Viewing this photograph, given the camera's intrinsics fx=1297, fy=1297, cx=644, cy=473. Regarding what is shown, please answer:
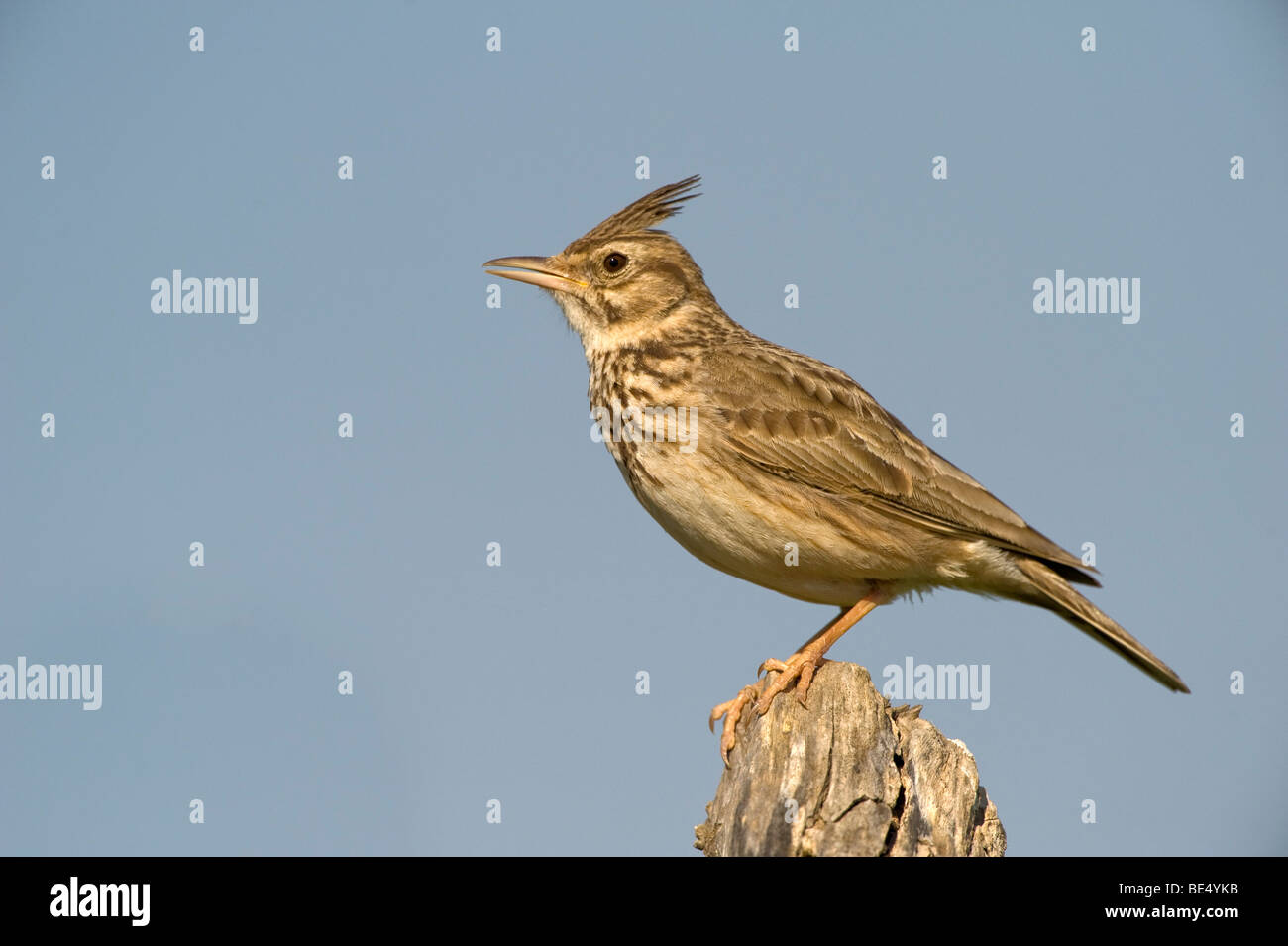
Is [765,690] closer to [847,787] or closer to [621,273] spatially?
[847,787]

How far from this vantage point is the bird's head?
32.4 ft

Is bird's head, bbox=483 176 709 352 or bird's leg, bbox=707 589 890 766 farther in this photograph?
bird's head, bbox=483 176 709 352

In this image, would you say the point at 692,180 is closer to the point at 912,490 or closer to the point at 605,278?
the point at 605,278

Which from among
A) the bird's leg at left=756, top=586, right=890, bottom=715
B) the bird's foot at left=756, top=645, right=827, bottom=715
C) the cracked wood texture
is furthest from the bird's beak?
the cracked wood texture

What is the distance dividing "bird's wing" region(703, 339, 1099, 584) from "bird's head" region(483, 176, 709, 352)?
0.82m

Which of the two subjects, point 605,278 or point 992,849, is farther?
point 605,278

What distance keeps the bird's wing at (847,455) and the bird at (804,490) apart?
0.04 ft

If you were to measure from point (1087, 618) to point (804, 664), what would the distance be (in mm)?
2185

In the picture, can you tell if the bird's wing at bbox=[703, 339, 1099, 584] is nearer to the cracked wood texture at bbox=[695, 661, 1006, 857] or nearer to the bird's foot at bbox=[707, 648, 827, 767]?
the bird's foot at bbox=[707, 648, 827, 767]

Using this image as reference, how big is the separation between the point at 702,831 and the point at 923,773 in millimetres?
1167

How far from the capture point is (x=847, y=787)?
20.6 feet

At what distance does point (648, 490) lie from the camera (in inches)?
337

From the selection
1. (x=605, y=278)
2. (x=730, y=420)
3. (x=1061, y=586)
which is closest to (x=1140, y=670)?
(x=1061, y=586)
